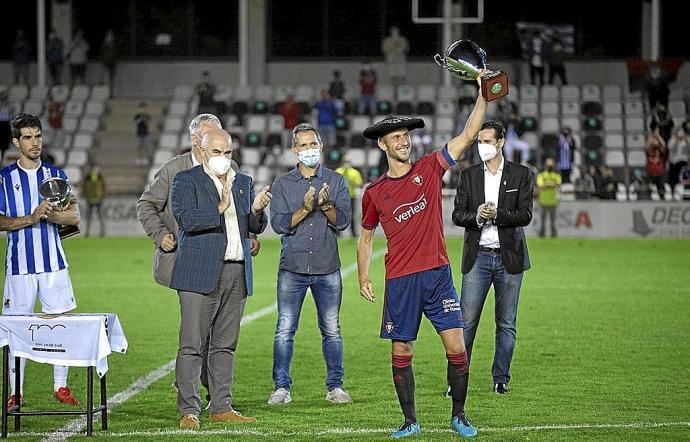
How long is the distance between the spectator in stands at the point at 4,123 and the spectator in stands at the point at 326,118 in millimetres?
8520

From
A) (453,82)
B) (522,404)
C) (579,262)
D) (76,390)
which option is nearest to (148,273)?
(579,262)

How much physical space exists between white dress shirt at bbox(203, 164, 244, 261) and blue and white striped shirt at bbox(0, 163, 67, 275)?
53.7 inches

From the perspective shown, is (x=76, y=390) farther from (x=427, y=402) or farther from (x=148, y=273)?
(x=148, y=273)

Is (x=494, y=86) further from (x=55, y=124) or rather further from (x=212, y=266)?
(x=55, y=124)

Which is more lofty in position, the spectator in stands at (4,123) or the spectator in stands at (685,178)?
the spectator in stands at (4,123)

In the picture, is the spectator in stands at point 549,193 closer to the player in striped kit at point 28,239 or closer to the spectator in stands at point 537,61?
the spectator in stands at point 537,61


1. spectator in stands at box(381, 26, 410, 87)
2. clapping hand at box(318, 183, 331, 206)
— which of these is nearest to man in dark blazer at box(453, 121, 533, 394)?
clapping hand at box(318, 183, 331, 206)

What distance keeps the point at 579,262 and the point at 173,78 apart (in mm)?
19400

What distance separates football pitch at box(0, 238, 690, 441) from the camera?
8.48 meters

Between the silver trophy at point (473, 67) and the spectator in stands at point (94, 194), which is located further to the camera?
the spectator in stands at point (94, 194)

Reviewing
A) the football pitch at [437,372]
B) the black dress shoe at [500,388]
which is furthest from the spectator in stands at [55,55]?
the black dress shoe at [500,388]

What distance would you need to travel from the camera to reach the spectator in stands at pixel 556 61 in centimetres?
3609

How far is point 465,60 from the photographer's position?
26.0 ft

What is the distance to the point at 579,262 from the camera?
22.9 meters
